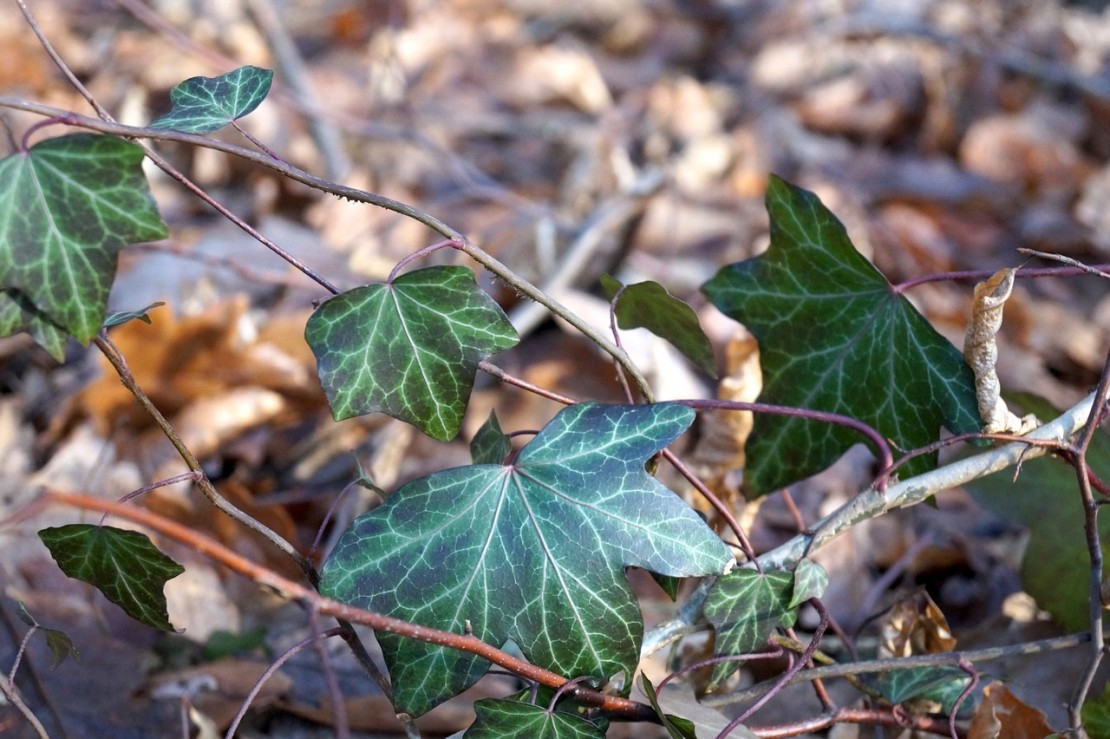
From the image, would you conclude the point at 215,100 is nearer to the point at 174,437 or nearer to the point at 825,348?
the point at 174,437

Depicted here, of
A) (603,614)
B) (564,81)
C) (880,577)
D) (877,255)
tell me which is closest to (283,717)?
(603,614)

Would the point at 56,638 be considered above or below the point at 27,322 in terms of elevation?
below

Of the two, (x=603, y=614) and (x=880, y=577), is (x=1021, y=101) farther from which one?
(x=603, y=614)

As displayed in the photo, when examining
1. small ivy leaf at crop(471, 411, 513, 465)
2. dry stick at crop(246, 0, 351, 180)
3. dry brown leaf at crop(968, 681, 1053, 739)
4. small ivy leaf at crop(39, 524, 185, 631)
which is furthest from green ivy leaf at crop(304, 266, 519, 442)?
dry stick at crop(246, 0, 351, 180)

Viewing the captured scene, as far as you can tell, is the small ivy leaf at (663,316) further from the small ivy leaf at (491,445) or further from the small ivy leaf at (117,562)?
the small ivy leaf at (117,562)

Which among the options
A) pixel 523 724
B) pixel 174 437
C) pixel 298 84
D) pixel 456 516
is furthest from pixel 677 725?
pixel 298 84

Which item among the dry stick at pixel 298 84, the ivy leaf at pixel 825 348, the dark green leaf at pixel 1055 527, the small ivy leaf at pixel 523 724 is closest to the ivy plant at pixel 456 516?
the small ivy leaf at pixel 523 724
